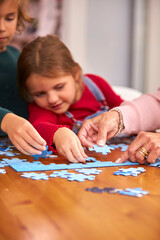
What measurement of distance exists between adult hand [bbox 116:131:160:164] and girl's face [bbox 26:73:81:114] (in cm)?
78

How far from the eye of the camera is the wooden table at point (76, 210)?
0.68 m

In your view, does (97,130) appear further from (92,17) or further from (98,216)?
(92,17)

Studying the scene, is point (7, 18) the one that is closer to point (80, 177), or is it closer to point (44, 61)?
point (44, 61)

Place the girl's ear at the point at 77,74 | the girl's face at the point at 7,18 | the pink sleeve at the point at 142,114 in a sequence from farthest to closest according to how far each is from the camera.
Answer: the girl's ear at the point at 77,74, the girl's face at the point at 7,18, the pink sleeve at the point at 142,114

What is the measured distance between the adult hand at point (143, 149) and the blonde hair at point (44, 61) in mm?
827

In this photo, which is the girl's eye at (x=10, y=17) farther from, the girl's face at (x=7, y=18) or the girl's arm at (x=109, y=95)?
the girl's arm at (x=109, y=95)

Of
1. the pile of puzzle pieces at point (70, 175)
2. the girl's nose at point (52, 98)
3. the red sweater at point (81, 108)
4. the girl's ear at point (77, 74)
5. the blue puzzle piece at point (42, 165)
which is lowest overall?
the red sweater at point (81, 108)

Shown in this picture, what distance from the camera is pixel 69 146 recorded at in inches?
52.8

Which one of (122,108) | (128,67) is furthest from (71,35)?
(122,108)

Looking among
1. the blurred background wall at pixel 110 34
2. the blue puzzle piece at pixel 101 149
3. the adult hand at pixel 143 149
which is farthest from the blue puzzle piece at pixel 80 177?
the blurred background wall at pixel 110 34

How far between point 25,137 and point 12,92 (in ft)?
3.05

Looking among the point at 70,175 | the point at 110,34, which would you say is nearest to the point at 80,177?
the point at 70,175

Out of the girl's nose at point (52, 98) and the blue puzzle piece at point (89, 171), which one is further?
the girl's nose at point (52, 98)

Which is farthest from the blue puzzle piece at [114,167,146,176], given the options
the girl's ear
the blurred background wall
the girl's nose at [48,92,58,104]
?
the blurred background wall
